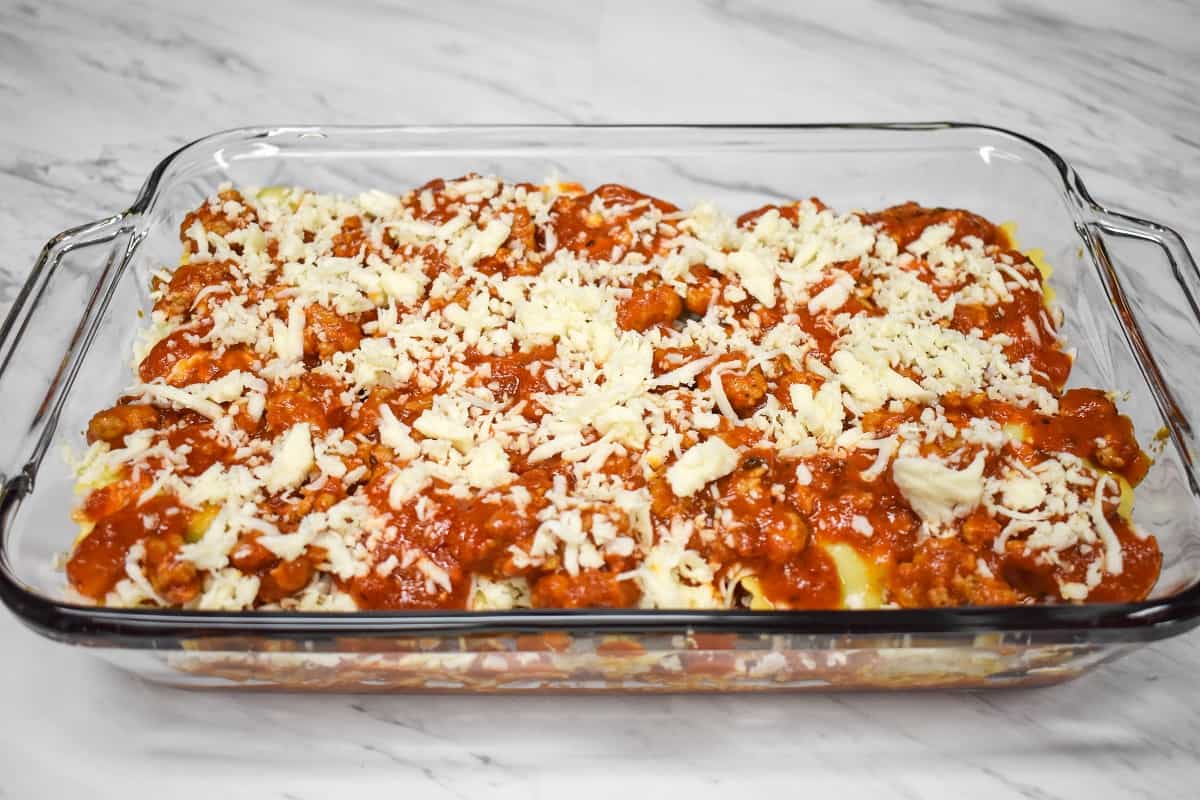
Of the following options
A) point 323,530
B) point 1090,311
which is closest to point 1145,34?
point 1090,311

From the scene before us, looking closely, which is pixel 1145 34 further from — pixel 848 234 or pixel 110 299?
pixel 110 299

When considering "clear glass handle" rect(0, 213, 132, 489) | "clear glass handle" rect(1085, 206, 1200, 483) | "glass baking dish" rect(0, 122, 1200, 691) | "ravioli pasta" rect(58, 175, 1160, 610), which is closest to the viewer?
"glass baking dish" rect(0, 122, 1200, 691)

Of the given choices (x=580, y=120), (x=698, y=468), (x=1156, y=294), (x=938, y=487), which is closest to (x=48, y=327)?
(x=698, y=468)

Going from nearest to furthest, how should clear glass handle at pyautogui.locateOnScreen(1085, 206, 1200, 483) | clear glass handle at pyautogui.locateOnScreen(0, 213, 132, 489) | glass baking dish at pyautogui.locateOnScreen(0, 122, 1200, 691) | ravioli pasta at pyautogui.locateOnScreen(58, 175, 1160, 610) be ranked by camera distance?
glass baking dish at pyautogui.locateOnScreen(0, 122, 1200, 691), ravioli pasta at pyautogui.locateOnScreen(58, 175, 1160, 610), clear glass handle at pyautogui.locateOnScreen(0, 213, 132, 489), clear glass handle at pyautogui.locateOnScreen(1085, 206, 1200, 483)

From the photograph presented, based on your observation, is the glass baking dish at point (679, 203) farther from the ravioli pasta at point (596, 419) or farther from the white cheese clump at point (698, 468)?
the white cheese clump at point (698, 468)

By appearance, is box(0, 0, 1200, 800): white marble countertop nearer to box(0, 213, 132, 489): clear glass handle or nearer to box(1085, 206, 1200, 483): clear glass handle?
box(0, 213, 132, 489): clear glass handle

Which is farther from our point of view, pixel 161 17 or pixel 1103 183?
pixel 161 17

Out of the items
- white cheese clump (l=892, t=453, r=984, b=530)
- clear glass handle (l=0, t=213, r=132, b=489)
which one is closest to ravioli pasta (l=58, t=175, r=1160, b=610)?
white cheese clump (l=892, t=453, r=984, b=530)

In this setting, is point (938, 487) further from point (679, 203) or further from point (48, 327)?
point (48, 327)
